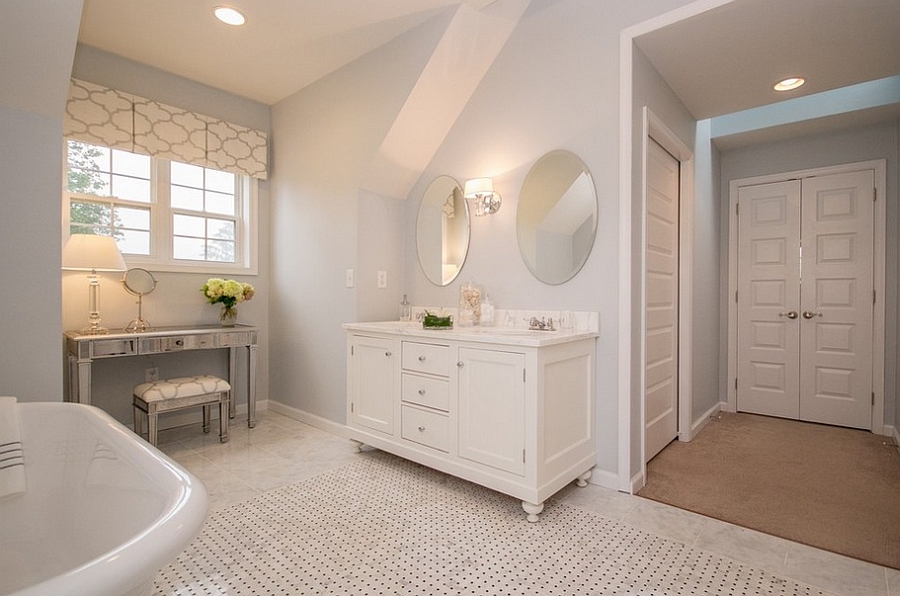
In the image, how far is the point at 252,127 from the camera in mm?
4008

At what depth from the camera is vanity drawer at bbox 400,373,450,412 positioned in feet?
8.09

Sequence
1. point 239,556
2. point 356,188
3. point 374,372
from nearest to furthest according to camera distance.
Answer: point 239,556 < point 374,372 < point 356,188

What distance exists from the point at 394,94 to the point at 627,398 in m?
2.42

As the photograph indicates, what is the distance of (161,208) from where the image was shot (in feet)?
11.6

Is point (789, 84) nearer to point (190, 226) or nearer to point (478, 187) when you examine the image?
point (478, 187)

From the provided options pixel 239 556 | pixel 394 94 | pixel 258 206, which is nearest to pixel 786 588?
pixel 239 556

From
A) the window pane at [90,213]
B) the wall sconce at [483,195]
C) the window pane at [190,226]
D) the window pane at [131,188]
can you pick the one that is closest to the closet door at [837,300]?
the wall sconce at [483,195]

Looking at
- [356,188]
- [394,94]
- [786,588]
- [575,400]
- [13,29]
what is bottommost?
[786,588]

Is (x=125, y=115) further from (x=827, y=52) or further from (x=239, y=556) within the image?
(x=827, y=52)

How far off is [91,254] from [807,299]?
17.7 ft

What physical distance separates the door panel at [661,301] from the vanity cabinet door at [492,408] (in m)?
0.89

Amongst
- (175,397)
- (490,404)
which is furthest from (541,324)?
(175,397)

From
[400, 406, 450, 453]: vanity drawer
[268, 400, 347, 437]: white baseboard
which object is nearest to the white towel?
[400, 406, 450, 453]: vanity drawer

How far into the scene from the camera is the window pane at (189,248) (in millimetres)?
3619
